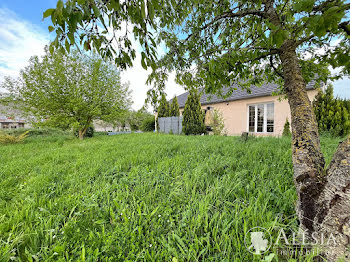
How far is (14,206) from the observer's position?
1625 millimetres

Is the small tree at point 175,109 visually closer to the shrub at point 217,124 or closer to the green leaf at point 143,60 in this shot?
the shrub at point 217,124

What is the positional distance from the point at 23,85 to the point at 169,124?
9062 mm

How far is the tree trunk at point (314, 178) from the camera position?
917 mm

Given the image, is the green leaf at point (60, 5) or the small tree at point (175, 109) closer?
the green leaf at point (60, 5)

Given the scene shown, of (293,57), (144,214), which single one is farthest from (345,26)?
(144,214)

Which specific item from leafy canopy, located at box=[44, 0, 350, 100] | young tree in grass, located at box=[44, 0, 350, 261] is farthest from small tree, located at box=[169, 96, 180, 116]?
young tree in grass, located at box=[44, 0, 350, 261]

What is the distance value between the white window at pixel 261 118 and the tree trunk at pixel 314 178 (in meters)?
7.93

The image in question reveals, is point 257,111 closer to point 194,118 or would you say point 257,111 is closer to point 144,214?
point 194,118

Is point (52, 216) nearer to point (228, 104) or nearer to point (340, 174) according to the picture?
point (340, 174)

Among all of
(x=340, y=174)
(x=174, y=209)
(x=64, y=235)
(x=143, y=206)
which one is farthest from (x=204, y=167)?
(x=64, y=235)

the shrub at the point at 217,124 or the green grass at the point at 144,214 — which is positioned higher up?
the shrub at the point at 217,124

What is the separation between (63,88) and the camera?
7.71 m

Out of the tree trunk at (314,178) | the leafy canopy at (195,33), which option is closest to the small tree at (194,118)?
the leafy canopy at (195,33)
